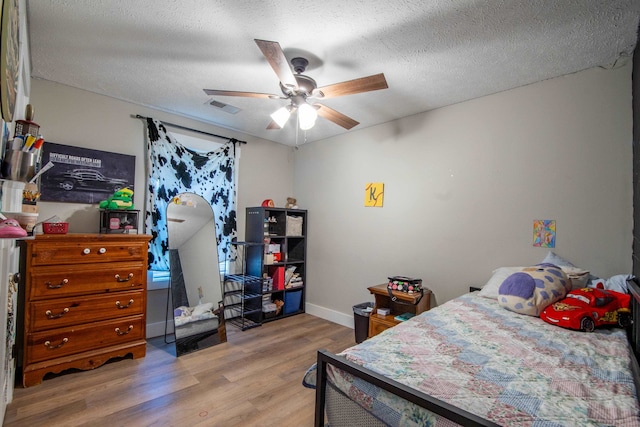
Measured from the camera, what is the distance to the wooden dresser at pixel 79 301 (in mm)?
2211

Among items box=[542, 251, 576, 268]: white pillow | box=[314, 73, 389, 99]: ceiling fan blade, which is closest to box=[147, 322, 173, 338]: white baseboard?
box=[314, 73, 389, 99]: ceiling fan blade

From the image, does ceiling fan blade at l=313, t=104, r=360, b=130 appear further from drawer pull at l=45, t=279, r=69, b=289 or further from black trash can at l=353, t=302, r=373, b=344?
drawer pull at l=45, t=279, r=69, b=289

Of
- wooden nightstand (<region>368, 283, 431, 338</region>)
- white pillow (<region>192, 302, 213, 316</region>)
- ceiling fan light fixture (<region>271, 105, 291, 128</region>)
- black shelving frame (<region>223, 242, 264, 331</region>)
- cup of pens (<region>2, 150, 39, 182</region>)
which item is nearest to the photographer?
cup of pens (<region>2, 150, 39, 182</region>)

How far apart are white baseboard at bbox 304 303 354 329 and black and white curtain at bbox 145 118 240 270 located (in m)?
1.36

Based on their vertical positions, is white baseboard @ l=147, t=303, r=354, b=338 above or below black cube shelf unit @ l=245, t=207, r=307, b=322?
below

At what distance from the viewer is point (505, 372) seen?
46.6 inches

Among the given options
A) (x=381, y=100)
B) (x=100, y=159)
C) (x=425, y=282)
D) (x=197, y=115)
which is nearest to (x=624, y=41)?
(x=381, y=100)

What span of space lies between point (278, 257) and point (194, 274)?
3.79 feet

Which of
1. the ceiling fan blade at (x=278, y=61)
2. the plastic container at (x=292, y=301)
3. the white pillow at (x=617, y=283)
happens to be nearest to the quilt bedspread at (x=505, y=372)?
the white pillow at (x=617, y=283)

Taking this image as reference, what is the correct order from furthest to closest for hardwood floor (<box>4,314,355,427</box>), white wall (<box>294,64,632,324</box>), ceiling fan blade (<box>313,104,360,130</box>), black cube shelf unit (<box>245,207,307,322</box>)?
1. black cube shelf unit (<box>245,207,307,322</box>)
2. ceiling fan blade (<box>313,104,360,130</box>)
3. white wall (<box>294,64,632,324</box>)
4. hardwood floor (<box>4,314,355,427</box>)

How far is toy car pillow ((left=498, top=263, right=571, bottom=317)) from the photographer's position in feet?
6.18

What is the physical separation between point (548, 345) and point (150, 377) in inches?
108

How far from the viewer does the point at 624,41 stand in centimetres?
194

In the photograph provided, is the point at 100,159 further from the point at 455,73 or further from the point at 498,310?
the point at 498,310
